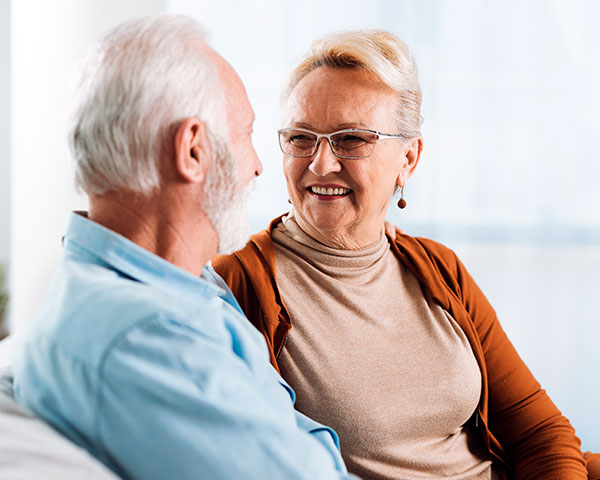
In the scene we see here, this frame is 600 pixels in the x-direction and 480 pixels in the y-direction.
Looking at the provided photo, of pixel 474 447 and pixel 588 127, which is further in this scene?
pixel 588 127

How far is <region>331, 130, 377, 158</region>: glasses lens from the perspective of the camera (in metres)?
1.46

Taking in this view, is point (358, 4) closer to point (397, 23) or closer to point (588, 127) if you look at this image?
point (397, 23)

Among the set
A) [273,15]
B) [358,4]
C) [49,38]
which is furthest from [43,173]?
[358,4]

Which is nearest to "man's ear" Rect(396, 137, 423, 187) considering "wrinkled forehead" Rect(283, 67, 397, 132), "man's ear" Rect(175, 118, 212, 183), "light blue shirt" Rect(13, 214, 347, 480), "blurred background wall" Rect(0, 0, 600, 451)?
"wrinkled forehead" Rect(283, 67, 397, 132)

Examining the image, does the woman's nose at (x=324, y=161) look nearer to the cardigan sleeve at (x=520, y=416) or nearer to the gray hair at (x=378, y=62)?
the gray hair at (x=378, y=62)

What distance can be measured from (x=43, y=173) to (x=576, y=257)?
A: 108 inches

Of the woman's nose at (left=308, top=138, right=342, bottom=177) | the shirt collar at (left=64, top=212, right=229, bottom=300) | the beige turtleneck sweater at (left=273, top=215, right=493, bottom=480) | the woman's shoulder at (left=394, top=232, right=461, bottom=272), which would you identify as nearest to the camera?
the shirt collar at (left=64, top=212, right=229, bottom=300)

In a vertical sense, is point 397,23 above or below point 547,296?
above

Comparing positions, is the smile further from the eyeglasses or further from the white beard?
the white beard

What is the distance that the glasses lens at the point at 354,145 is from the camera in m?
1.46

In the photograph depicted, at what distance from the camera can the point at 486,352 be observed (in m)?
1.52

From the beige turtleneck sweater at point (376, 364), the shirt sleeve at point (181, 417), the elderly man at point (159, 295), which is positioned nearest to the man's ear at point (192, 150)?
the elderly man at point (159, 295)

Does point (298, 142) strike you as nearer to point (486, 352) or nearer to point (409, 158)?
point (409, 158)

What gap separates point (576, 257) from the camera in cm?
336
